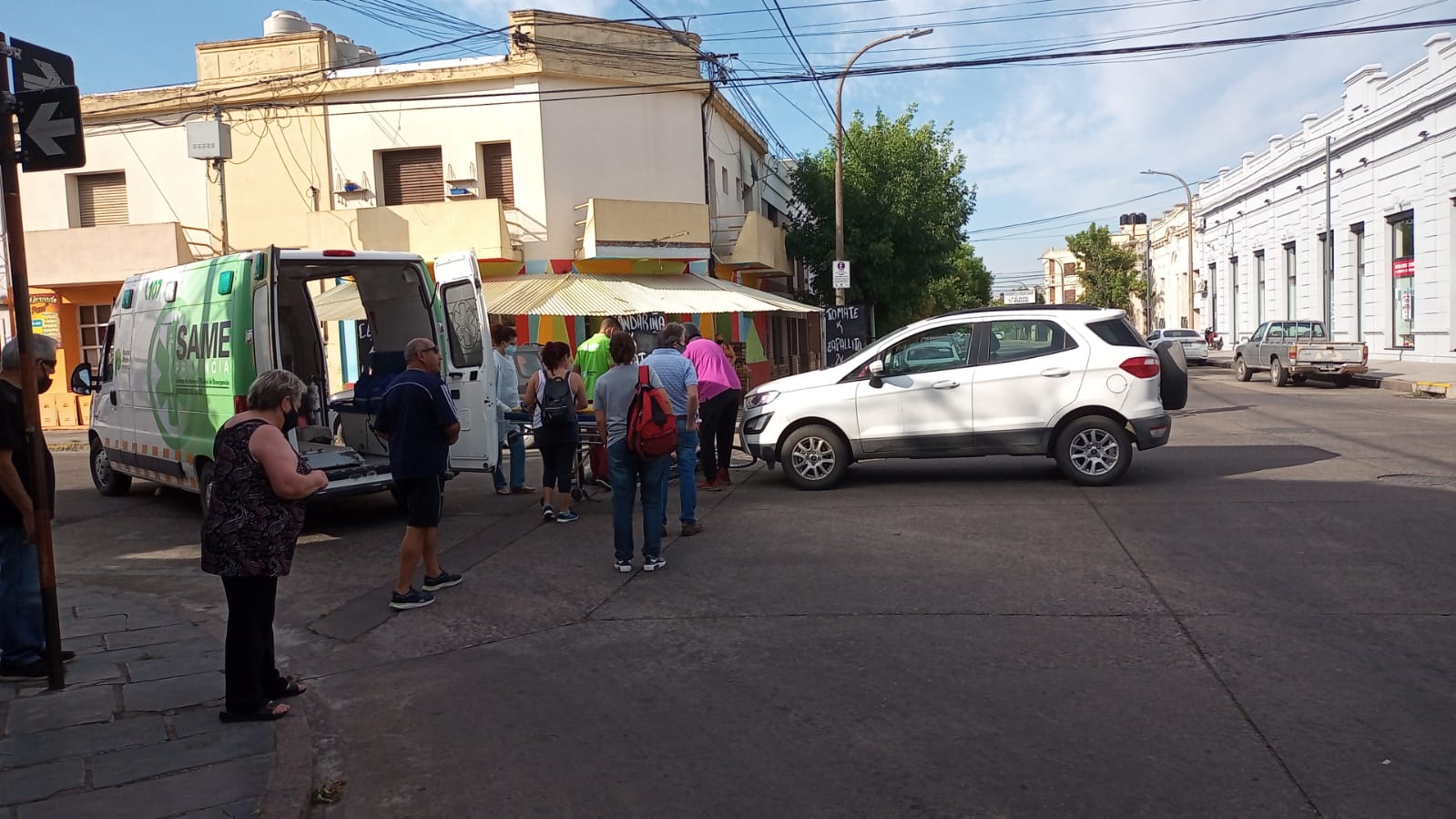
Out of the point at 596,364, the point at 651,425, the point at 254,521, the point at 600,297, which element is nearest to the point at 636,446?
the point at 651,425

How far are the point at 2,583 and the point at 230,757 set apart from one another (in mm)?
2123

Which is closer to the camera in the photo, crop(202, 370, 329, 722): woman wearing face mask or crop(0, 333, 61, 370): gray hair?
crop(202, 370, 329, 722): woman wearing face mask

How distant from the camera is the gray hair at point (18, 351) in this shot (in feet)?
17.9

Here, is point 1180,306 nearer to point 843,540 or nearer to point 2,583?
point 843,540

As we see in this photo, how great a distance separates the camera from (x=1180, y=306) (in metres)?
59.8

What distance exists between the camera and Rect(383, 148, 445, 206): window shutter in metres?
21.3

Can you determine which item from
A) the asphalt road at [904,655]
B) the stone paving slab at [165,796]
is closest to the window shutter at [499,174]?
the asphalt road at [904,655]

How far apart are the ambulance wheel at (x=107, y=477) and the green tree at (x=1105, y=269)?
178 feet

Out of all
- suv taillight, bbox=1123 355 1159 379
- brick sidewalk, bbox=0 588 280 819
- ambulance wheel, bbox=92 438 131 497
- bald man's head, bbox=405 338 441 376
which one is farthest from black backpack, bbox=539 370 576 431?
ambulance wheel, bbox=92 438 131 497

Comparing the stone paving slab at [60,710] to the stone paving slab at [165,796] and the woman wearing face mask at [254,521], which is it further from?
the stone paving slab at [165,796]

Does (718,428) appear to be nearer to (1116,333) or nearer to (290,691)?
(1116,333)

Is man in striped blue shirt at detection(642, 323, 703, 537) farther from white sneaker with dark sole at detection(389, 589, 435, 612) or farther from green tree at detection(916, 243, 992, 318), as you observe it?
green tree at detection(916, 243, 992, 318)

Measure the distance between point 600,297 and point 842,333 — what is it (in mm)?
4490

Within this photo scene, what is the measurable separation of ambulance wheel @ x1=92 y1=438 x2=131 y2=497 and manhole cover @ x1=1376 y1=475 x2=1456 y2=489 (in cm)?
1329
